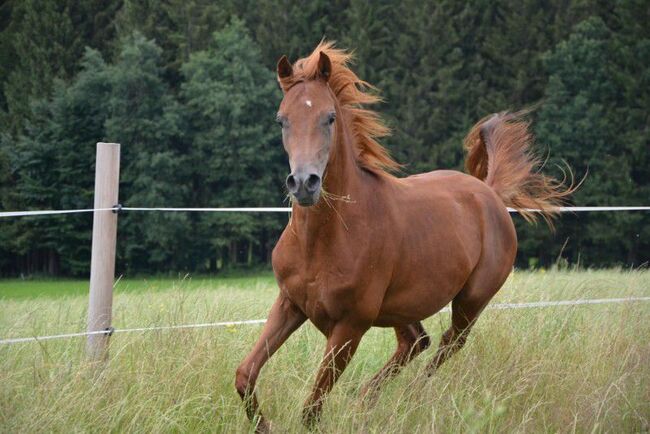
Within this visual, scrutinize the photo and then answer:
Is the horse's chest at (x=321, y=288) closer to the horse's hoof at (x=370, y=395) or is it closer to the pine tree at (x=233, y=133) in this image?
the horse's hoof at (x=370, y=395)

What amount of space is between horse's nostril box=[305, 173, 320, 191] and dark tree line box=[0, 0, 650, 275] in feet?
122

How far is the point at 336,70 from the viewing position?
5258 mm

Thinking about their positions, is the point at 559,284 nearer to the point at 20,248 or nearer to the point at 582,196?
the point at 582,196

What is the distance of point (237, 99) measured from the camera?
46406 mm

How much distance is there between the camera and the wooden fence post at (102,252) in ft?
17.9

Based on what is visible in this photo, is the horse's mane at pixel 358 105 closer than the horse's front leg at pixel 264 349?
No

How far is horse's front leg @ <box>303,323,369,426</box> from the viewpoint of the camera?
471cm

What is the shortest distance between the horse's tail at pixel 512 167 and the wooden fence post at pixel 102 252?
135 inches

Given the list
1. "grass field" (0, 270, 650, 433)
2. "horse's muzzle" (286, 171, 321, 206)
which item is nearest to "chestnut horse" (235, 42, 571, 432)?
"horse's muzzle" (286, 171, 321, 206)

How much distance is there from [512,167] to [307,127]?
3.43m

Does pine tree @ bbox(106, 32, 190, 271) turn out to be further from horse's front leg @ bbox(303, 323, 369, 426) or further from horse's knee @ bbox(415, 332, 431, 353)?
horse's front leg @ bbox(303, 323, 369, 426)

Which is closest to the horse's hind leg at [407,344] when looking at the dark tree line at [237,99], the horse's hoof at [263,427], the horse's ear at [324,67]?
the horse's hoof at [263,427]

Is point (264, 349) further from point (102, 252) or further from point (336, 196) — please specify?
point (102, 252)

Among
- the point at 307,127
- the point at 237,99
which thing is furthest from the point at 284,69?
the point at 237,99
